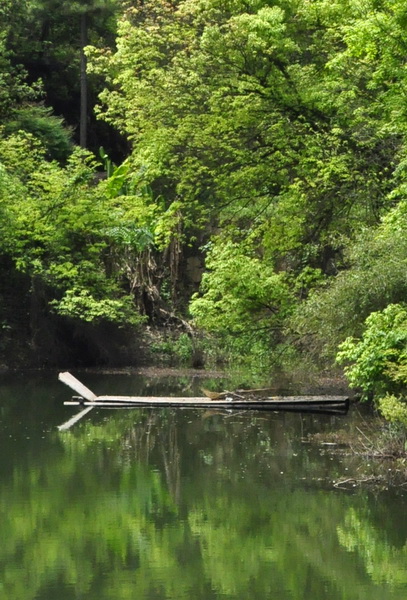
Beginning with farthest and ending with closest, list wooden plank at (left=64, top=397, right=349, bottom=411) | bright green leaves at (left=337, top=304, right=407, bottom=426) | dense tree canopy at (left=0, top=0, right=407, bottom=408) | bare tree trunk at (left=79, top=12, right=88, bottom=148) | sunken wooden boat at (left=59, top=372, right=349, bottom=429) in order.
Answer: bare tree trunk at (left=79, top=12, right=88, bottom=148), wooden plank at (left=64, top=397, right=349, bottom=411), sunken wooden boat at (left=59, top=372, right=349, bottom=429), dense tree canopy at (left=0, top=0, right=407, bottom=408), bright green leaves at (left=337, top=304, right=407, bottom=426)

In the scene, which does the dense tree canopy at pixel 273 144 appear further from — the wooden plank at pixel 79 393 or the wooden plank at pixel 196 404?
the wooden plank at pixel 79 393

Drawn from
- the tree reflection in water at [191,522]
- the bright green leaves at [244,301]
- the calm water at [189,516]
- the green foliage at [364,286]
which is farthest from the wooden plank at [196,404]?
the green foliage at [364,286]

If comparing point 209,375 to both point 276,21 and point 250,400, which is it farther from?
point 276,21

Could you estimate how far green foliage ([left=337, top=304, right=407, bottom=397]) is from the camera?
54.7 feet

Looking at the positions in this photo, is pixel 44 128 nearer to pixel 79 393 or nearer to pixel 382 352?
pixel 79 393

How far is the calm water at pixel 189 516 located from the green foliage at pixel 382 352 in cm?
135

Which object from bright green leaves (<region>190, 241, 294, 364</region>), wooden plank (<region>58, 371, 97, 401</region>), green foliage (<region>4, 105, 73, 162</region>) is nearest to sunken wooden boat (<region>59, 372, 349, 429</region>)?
wooden plank (<region>58, 371, 97, 401</region>)

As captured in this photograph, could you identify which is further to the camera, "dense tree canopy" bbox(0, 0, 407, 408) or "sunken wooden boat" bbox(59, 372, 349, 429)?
"sunken wooden boat" bbox(59, 372, 349, 429)

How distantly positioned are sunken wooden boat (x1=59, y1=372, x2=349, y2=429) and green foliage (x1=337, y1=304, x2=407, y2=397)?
5.20m

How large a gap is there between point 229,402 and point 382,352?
24.2ft

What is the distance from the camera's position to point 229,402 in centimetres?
2366

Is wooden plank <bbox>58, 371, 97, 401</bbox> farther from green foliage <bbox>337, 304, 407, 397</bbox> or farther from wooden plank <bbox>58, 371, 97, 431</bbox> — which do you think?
green foliage <bbox>337, 304, 407, 397</bbox>

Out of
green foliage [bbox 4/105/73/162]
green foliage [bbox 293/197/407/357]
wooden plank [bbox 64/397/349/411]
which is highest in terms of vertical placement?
green foliage [bbox 4/105/73/162]

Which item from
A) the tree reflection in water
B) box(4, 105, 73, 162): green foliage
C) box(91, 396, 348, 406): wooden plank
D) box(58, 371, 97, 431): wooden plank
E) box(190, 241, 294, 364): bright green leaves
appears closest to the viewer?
the tree reflection in water
